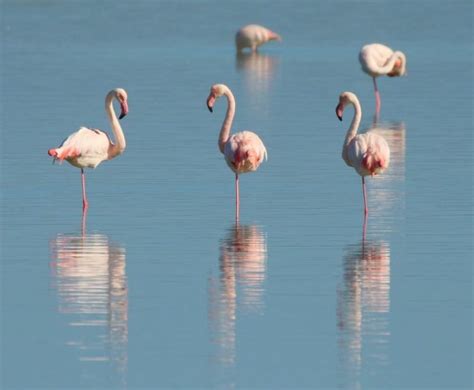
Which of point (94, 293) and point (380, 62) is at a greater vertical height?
point (380, 62)

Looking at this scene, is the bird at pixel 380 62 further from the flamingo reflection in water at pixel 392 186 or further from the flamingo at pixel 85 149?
the flamingo at pixel 85 149

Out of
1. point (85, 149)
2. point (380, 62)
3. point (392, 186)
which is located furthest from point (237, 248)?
point (380, 62)

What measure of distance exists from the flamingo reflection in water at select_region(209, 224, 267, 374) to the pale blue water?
0.08ft

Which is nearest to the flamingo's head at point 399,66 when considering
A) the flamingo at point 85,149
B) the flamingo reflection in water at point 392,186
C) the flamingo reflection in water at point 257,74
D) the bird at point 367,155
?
the flamingo reflection in water at point 257,74

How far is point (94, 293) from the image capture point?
10.2 meters

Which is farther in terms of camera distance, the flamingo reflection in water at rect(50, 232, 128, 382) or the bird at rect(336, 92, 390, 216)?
the bird at rect(336, 92, 390, 216)

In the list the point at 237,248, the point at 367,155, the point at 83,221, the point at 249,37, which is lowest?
the point at 237,248

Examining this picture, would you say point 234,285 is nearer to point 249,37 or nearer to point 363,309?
point 363,309

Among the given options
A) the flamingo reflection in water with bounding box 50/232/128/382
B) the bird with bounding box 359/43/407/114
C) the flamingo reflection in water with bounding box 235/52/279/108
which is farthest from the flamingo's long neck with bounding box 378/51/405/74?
the flamingo reflection in water with bounding box 50/232/128/382

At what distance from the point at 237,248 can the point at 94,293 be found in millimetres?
1908

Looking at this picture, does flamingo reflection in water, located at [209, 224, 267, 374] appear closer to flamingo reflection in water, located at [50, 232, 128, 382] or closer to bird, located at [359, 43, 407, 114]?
flamingo reflection in water, located at [50, 232, 128, 382]

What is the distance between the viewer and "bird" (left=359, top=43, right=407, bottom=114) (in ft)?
82.6

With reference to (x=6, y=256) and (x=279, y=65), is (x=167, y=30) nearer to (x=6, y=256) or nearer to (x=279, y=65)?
(x=279, y=65)

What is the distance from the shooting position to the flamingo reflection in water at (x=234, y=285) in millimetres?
9109
